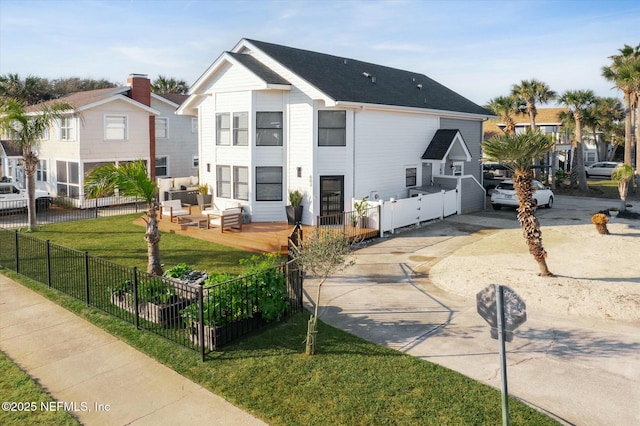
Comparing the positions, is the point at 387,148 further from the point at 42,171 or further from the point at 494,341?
the point at 42,171

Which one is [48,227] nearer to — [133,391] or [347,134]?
[347,134]

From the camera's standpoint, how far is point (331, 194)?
22.2 metres

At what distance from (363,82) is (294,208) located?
7.73m

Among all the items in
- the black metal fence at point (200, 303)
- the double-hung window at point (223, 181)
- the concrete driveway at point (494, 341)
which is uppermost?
the double-hung window at point (223, 181)

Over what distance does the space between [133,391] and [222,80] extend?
17.4 meters

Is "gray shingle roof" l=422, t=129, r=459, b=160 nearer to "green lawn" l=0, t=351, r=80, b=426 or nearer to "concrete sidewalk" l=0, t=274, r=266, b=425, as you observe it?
"concrete sidewalk" l=0, t=274, r=266, b=425

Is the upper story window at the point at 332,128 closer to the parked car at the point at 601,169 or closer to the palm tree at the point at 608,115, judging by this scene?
the parked car at the point at 601,169

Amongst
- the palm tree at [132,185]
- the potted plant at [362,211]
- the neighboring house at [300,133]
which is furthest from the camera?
the neighboring house at [300,133]

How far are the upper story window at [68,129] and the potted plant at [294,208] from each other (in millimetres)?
15199

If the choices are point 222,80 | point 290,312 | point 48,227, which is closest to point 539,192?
point 222,80

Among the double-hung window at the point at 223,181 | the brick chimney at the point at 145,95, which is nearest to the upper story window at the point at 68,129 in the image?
the brick chimney at the point at 145,95

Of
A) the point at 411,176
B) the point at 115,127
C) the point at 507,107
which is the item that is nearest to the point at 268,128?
the point at 411,176

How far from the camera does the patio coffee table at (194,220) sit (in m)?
21.5

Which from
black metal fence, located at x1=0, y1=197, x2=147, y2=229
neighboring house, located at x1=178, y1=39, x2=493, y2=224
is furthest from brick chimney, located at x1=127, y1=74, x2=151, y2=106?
neighboring house, located at x1=178, y1=39, x2=493, y2=224
